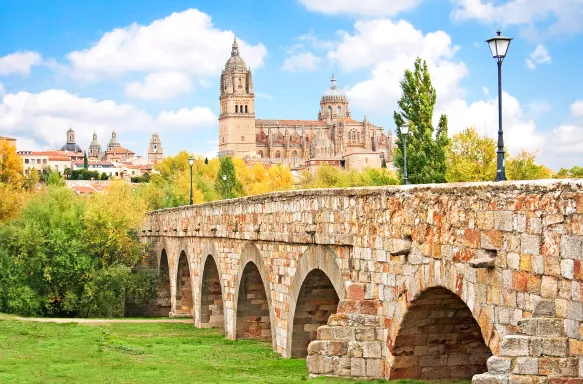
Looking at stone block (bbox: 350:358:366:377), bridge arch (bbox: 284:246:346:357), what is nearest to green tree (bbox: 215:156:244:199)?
bridge arch (bbox: 284:246:346:357)

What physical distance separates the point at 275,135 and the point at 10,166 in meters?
124

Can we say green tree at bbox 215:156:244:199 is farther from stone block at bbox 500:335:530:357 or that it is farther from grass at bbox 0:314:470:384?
stone block at bbox 500:335:530:357

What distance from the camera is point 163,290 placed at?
129 feet

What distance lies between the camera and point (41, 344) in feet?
70.4

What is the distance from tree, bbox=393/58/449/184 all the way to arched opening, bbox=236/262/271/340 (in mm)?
15310

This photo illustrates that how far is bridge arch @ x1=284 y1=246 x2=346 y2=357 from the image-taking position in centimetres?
1533

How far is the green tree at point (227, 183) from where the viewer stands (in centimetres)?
7467

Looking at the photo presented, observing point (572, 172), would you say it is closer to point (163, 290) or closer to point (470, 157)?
point (470, 157)

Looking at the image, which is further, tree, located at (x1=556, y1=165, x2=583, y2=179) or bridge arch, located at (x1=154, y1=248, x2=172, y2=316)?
tree, located at (x1=556, y1=165, x2=583, y2=179)

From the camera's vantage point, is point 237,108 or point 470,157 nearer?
point 470,157

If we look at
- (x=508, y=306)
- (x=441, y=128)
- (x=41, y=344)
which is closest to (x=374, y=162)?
(x=441, y=128)

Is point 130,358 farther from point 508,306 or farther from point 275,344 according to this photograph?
point 508,306

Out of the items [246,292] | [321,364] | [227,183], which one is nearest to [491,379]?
[321,364]

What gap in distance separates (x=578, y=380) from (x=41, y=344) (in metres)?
16.1
